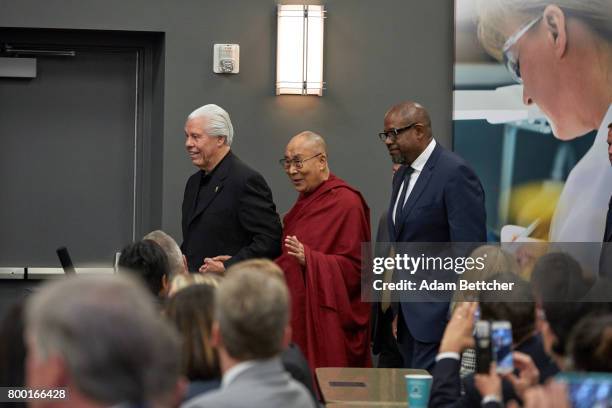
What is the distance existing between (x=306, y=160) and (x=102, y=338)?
3695mm

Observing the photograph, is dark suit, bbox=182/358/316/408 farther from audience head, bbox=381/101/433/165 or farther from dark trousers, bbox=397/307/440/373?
audience head, bbox=381/101/433/165

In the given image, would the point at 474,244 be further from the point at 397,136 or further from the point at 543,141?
the point at 543,141

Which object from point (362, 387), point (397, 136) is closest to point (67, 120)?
point (397, 136)

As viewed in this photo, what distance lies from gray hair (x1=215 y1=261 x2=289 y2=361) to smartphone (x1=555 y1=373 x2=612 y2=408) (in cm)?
54

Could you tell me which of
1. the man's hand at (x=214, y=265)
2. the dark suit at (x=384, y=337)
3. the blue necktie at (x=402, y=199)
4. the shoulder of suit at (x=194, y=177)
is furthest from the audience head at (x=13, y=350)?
the dark suit at (x=384, y=337)

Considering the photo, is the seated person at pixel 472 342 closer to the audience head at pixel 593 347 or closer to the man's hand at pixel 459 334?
the man's hand at pixel 459 334

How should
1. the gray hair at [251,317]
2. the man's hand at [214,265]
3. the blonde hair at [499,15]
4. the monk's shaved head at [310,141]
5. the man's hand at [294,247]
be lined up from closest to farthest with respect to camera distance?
the gray hair at [251,317]
the man's hand at [214,265]
the man's hand at [294,247]
the monk's shaved head at [310,141]
the blonde hair at [499,15]

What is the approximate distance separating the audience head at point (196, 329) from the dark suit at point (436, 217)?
2.02 m

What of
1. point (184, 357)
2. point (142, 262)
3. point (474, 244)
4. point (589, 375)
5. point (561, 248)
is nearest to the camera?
point (589, 375)

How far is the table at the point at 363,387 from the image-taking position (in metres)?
3.15

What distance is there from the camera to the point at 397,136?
4.45 meters

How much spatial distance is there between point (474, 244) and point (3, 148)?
105 inches

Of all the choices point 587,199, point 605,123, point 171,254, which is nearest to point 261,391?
point 171,254

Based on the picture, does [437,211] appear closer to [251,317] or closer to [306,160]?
[306,160]
